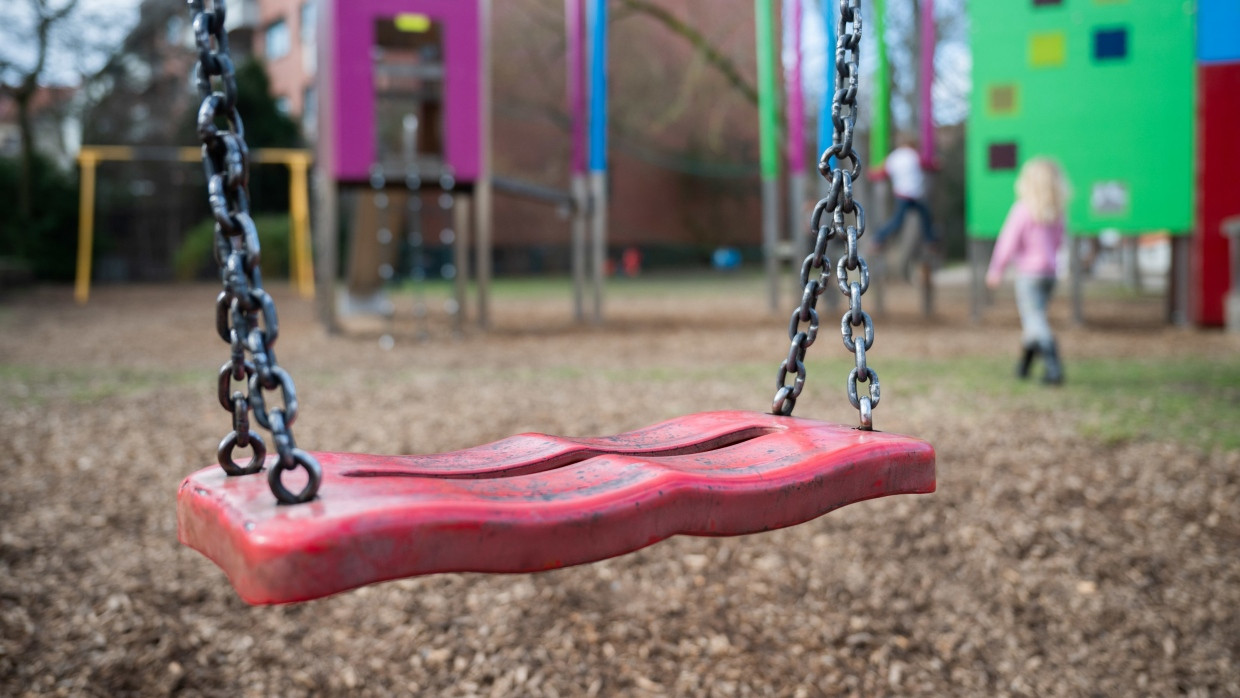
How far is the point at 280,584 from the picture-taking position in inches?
41.1

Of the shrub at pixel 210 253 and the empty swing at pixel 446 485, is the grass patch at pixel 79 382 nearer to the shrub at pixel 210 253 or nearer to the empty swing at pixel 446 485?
the empty swing at pixel 446 485

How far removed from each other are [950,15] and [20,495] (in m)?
14.9

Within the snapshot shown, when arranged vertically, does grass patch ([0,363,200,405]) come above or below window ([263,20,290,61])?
below

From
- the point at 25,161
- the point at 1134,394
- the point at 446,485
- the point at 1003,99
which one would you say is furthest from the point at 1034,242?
the point at 25,161

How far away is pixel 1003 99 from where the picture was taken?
8.70 meters

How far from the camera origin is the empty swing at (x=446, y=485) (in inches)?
42.5

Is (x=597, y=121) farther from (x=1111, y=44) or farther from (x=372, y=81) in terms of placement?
(x=1111, y=44)

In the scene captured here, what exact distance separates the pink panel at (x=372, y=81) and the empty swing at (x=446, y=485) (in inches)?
239

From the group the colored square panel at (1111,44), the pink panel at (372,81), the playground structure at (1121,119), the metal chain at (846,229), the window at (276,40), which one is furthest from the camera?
the window at (276,40)

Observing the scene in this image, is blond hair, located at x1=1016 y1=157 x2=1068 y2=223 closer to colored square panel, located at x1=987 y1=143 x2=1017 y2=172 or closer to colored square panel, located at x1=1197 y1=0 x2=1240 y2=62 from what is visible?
colored square panel, located at x1=987 y1=143 x2=1017 y2=172

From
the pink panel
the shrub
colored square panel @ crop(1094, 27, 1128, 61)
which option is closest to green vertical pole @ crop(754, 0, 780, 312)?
colored square panel @ crop(1094, 27, 1128, 61)

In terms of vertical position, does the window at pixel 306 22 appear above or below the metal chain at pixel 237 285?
above

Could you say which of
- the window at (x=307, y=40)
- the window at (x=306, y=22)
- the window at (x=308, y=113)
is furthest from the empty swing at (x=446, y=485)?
the window at (x=306, y=22)

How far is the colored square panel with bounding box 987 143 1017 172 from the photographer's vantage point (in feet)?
28.5
